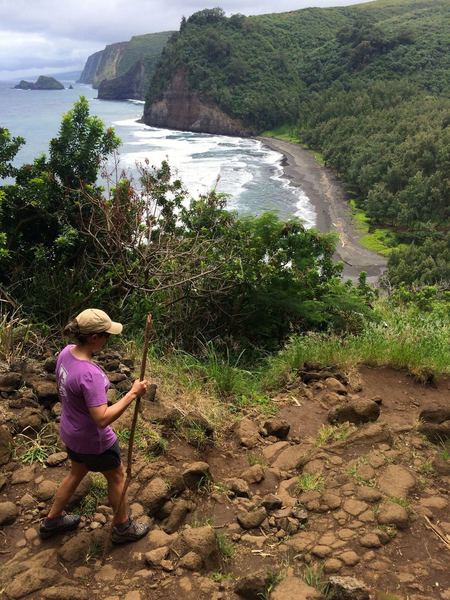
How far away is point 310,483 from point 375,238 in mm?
44158

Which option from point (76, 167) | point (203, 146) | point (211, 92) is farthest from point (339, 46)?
point (76, 167)

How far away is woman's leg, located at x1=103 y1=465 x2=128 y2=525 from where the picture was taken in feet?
10.7

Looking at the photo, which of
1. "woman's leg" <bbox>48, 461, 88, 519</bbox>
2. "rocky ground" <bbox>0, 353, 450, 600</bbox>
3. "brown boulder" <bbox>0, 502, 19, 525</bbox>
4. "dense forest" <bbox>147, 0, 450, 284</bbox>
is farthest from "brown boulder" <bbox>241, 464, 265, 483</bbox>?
"dense forest" <bbox>147, 0, 450, 284</bbox>

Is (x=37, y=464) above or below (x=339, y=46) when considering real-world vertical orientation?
below

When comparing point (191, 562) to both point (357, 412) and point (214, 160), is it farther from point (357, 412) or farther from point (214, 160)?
point (214, 160)

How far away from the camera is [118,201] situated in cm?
673

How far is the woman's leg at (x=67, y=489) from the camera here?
3289 mm

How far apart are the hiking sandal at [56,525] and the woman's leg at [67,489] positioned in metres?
0.03

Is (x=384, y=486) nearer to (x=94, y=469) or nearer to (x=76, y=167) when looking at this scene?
(x=94, y=469)

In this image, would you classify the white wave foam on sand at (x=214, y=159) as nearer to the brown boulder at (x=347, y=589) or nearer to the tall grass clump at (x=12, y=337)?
the tall grass clump at (x=12, y=337)

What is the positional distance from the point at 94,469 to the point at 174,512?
0.67m

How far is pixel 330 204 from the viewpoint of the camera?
177 feet

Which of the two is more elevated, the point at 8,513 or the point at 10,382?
the point at 10,382

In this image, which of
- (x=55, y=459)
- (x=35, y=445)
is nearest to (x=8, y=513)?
(x=55, y=459)
